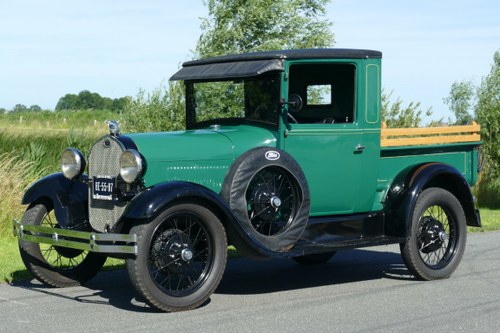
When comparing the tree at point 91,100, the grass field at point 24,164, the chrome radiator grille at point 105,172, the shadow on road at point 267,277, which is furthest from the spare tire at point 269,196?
the tree at point 91,100

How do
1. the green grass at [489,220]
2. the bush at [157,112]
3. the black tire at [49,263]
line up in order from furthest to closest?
1. the bush at [157,112]
2. the green grass at [489,220]
3. the black tire at [49,263]

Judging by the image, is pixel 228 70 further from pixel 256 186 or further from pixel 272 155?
pixel 256 186

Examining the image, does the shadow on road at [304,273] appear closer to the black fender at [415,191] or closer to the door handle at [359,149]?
the black fender at [415,191]

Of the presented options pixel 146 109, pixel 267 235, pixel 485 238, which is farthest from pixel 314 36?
pixel 267 235

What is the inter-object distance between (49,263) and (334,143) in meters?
2.85

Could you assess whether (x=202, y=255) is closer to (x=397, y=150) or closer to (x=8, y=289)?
(x=8, y=289)

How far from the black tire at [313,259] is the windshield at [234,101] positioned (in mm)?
1998

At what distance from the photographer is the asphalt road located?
21.3ft

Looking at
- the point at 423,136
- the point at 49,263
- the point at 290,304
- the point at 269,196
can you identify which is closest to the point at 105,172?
the point at 49,263

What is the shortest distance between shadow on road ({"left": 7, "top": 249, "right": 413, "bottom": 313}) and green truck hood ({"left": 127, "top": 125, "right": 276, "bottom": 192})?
106 centimetres

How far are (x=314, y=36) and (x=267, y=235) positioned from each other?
10592 mm

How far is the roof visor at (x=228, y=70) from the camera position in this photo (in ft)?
25.9

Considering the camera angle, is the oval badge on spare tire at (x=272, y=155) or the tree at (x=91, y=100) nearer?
the oval badge on spare tire at (x=272, y=155)

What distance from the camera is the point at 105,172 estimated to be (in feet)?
24.8
